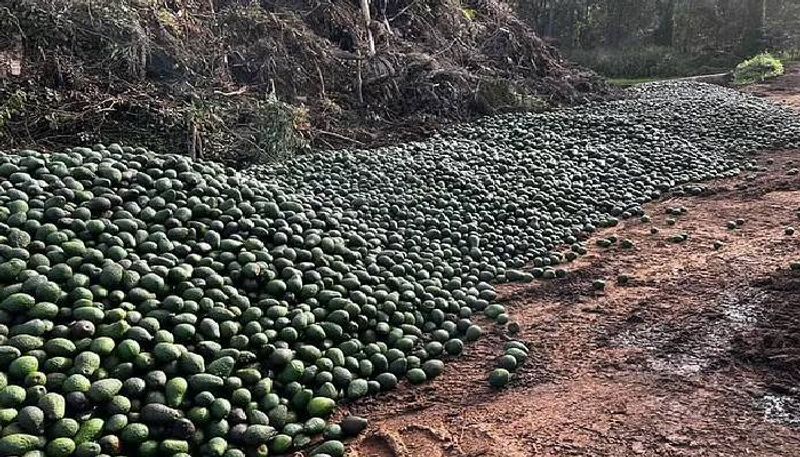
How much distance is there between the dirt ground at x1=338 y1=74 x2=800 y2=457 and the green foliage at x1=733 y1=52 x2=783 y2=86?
13.8 meters

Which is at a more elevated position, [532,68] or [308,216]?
[532,68]

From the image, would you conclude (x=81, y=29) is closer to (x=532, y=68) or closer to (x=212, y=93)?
(x=212, y=93)

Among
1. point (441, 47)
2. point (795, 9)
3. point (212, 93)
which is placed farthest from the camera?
point (795, 9)

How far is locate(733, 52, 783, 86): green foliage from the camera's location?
17.1 meters

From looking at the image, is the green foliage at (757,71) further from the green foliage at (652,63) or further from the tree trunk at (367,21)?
the tree trunk at (367,21)

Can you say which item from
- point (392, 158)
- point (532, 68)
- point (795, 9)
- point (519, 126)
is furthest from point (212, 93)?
point (795, 9)

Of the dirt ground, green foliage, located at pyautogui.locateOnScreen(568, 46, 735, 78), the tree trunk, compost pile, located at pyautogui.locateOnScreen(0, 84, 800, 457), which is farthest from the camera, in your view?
green foliage, located at pyautogui.locateOnScreen(568, 46, 735, 78)

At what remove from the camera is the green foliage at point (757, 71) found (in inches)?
674

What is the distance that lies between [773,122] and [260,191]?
9.92 meters

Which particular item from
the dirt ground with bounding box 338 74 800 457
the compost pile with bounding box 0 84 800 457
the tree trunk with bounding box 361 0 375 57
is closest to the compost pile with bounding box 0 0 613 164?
the tree trunk with bounding box 361 0 375 57

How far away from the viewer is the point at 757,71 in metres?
17.4

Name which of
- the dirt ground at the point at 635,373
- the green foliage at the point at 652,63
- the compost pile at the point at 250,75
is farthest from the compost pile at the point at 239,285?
the green foliage at the point at 652,63

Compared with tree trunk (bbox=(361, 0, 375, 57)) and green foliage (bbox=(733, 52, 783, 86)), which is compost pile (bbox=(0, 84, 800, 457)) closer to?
tree trunk (bbox=(361, 0, 375, 57))

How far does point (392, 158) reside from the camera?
735cm
